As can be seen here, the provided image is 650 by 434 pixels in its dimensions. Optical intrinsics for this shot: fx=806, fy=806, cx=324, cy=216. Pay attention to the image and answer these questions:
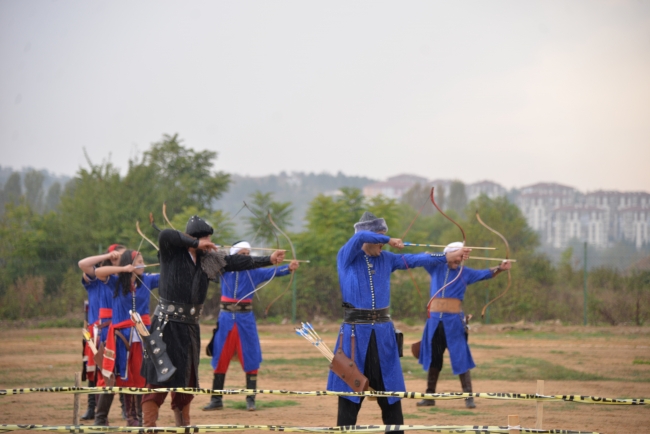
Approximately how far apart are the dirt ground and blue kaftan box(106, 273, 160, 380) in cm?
102

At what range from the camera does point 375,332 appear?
6762 millimetres

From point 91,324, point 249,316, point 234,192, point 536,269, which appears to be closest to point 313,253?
point 536,269

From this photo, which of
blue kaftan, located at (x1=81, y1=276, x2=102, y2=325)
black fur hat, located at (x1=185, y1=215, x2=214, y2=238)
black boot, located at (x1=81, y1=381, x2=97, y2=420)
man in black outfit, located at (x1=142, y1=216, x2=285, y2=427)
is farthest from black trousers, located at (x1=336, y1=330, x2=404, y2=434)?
black boot, located at (x1=81, y1=381, x2=97, y2=420)

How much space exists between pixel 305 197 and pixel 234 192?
1930 cm

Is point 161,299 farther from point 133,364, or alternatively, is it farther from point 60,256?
point 60,256

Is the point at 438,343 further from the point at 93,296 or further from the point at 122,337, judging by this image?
the point at 93,296

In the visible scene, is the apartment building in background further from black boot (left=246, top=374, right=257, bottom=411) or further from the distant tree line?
black boot (left=246, top=374, right=257, bottom=411)

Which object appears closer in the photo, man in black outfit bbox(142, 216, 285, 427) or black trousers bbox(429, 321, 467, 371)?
man in black outfit bbox(142, 216, 285, 427)

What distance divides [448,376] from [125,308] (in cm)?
636

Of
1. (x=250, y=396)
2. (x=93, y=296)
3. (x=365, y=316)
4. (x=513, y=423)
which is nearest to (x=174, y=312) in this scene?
(x=365, y=316)

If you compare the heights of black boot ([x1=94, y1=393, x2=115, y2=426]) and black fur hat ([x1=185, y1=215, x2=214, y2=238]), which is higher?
black fur hat ([x1=185, y1=215, x2=214, y2=238])

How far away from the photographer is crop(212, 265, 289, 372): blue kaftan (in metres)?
10.1

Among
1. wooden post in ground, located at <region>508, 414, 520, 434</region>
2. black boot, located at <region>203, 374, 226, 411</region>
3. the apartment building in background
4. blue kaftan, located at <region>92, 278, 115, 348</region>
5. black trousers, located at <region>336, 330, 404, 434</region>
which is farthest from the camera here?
the apartment building in background

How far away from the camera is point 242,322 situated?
10281 mm
